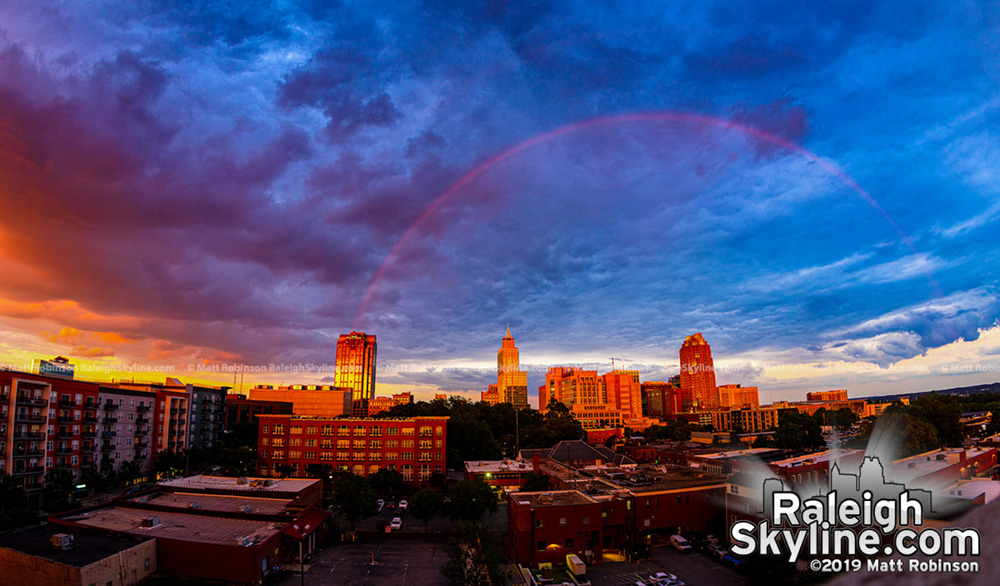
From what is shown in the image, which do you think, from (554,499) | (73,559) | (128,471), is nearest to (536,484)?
(554,499)

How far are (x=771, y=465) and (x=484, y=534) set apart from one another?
88.7 ft

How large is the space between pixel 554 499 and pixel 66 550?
32.6 meters

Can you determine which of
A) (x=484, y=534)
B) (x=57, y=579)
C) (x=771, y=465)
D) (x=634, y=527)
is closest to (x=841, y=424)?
(x=771, y=465)

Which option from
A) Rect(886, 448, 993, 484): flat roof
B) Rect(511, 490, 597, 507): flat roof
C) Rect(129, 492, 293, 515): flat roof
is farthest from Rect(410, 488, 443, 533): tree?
Rect(886, 448, 993, 484): flat roof

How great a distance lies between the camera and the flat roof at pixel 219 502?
42.1 m

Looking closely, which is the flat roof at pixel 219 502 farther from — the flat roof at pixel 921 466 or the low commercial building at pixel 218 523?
the flat roof at pixel 921 466

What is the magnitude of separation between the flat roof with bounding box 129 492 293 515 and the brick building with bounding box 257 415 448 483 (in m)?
21.0

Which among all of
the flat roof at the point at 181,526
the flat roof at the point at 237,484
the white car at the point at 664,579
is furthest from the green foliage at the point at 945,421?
the flat roof at the point at 181,526

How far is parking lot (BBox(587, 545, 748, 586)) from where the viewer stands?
33.9 m

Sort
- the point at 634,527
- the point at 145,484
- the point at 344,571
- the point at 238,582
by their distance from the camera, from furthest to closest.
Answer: the point at 145,484
the point at 634,527
the point at 344,571
the point at 238,582

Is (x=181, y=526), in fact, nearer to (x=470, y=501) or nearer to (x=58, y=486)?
(x=470, y=501)

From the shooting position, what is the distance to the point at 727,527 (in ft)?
140

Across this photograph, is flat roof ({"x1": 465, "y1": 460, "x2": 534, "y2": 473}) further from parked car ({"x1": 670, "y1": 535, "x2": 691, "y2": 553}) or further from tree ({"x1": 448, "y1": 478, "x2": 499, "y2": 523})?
parked car ({"x1": 670, "y1": 535, "x2": 691, "y2": 553})

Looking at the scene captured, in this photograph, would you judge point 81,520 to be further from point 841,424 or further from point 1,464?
point 841,424
